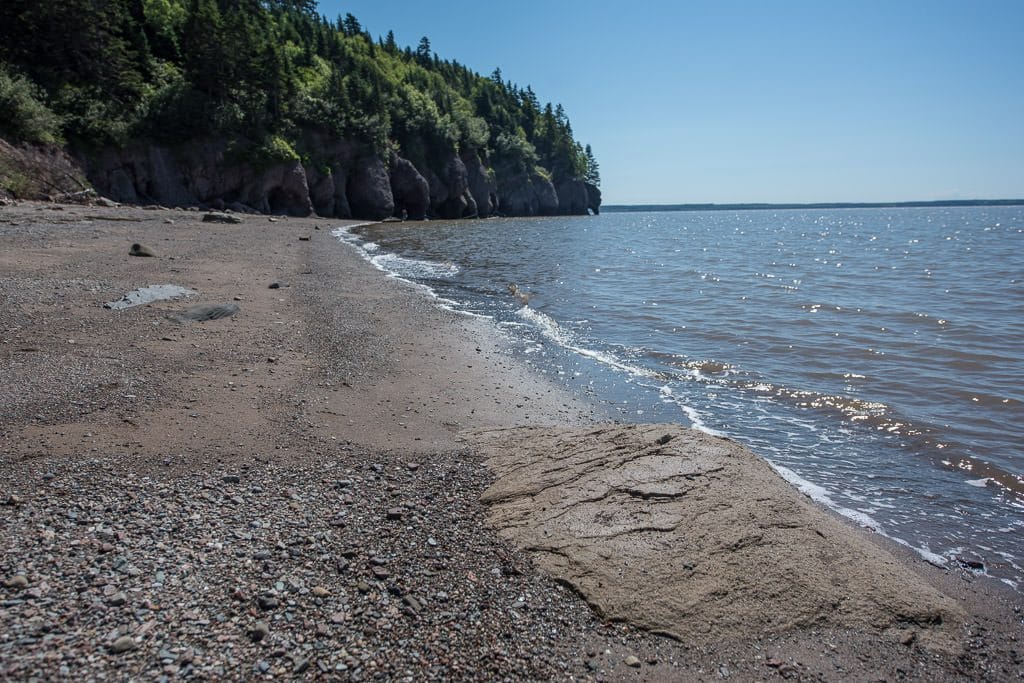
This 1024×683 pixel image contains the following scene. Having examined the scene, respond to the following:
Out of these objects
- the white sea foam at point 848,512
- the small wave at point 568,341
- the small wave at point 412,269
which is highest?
the small wave at point 412,269

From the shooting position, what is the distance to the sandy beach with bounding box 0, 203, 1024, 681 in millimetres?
3018

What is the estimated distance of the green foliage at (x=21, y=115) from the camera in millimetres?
30203

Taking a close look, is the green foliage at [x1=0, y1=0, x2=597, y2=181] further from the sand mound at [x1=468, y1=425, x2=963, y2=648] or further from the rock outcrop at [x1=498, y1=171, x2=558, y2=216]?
the sand mound at [x1=468, y1=425, x2=963, y2=648]

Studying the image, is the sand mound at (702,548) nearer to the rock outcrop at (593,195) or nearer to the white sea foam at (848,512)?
the white sea foam at (848,512)

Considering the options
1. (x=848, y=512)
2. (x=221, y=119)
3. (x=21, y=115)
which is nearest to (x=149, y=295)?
(x=848, y=512)

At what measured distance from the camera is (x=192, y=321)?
970 centimetres

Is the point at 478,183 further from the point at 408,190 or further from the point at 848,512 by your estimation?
the point at 848,512

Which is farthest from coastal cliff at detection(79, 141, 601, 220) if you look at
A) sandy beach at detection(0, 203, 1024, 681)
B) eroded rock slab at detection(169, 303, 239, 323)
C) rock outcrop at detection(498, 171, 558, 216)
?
sandy beach at detection(0, 203, 1024, 681)

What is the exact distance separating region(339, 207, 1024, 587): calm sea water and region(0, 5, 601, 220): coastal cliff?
28.8 m

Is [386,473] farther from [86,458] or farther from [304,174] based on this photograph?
[304,174]

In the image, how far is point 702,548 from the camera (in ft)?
12.5

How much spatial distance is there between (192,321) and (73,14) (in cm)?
4467

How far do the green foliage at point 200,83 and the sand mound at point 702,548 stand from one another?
40102mm

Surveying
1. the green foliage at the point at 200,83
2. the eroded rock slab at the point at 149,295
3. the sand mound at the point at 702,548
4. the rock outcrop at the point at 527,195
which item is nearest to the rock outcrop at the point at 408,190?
the green foliage at the point at 200,83
